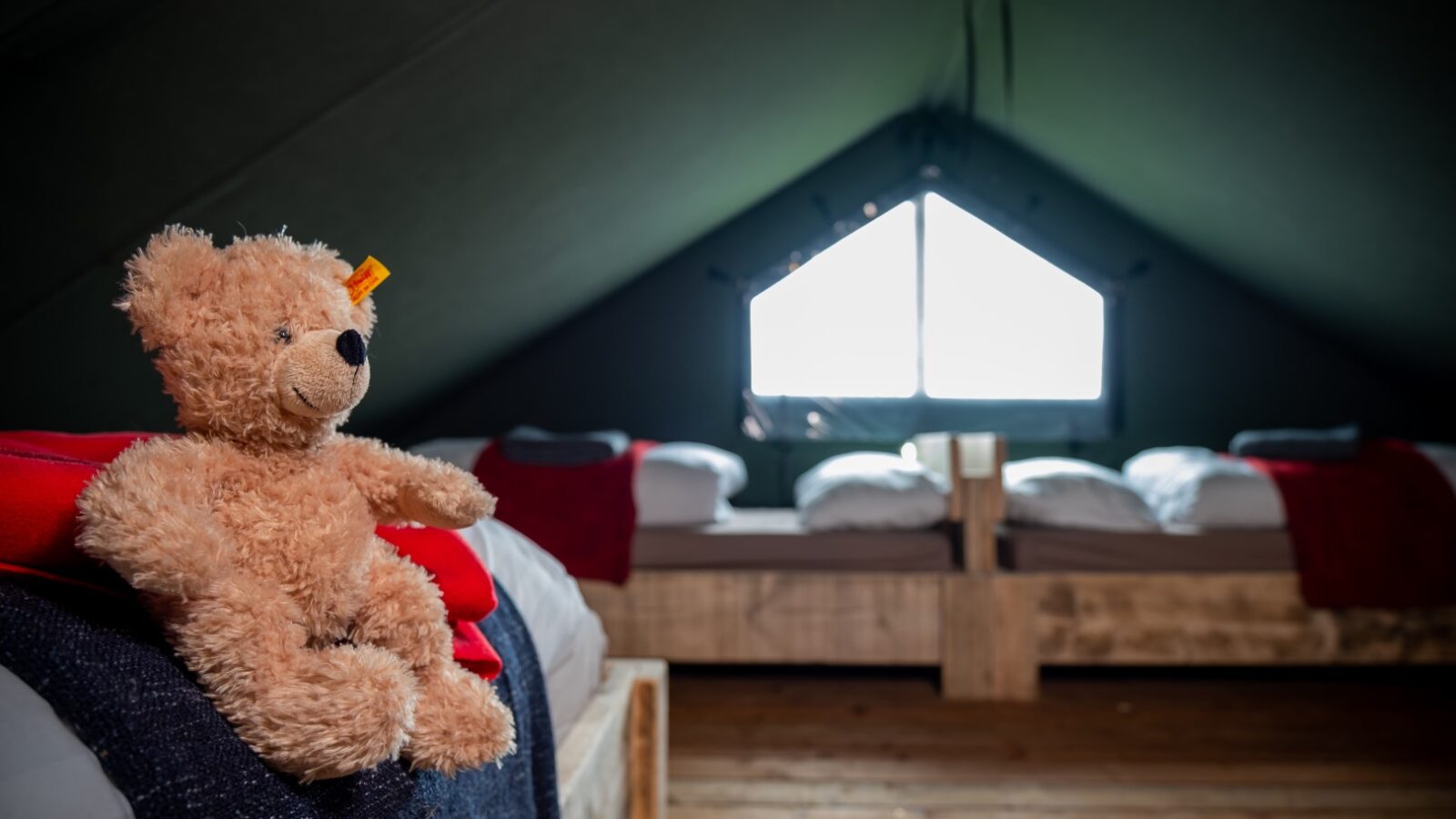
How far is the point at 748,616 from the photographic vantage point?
2.52 m

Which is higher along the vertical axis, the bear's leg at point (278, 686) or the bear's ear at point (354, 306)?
the bear's ear at point (354, 306)

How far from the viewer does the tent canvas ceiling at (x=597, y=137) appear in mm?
1158

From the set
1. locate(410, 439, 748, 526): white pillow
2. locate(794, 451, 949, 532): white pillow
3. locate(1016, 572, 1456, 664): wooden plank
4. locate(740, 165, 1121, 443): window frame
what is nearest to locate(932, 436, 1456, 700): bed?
locate(1016, 572, 1456, 664): wooden plank

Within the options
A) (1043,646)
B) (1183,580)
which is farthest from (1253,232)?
(1043,646)

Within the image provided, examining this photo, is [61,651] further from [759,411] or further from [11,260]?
[759,411]

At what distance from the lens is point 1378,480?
8.09 ft

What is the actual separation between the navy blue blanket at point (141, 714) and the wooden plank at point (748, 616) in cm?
199

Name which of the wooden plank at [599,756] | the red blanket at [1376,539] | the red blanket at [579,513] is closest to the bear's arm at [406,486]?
the wooden plank at [599,756]

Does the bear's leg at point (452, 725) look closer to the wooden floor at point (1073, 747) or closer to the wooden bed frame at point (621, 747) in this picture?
the wooden bed frame at point (621, 747)

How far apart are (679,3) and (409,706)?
172cm

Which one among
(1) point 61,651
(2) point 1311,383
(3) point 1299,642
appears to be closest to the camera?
(1) point 61,651

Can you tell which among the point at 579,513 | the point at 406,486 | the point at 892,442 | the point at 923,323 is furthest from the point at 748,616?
the point at 406,486

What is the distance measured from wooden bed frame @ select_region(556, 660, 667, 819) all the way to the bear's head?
68 centimetres

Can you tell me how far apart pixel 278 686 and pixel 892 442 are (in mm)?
3398
